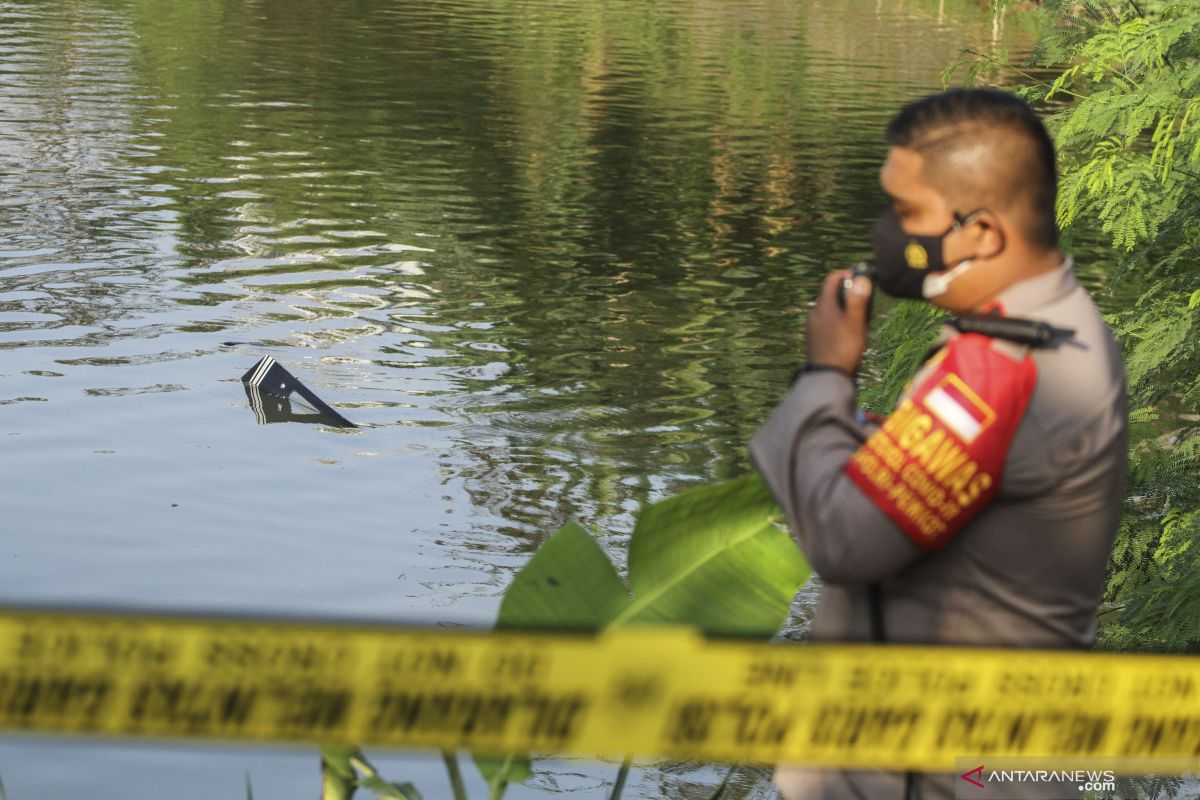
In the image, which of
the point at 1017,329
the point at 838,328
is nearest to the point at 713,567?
the point at 838,328

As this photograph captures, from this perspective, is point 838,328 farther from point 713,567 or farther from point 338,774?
point 338,774

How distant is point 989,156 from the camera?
2596 millimetres

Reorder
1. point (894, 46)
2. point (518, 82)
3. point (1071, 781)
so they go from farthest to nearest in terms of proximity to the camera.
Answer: point (894, 46), point (518, 82), point (1071, 781)

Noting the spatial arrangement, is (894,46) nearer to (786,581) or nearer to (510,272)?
(510,272)

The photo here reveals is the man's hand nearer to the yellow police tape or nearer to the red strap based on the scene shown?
the red strap

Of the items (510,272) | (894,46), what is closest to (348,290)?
(510,272)

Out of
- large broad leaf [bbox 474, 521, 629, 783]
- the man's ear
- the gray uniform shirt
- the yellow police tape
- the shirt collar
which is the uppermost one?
the man's ear

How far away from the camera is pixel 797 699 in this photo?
255cm

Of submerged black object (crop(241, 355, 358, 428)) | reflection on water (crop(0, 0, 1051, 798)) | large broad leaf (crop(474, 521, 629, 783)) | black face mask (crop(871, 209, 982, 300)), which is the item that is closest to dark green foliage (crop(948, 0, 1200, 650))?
reflection on water (crop(0, 0, 1051, 798))

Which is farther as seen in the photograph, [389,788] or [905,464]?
[389,788]

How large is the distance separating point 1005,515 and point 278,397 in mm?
10068

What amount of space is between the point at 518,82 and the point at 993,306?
30973mm

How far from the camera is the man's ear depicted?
260 centimetres

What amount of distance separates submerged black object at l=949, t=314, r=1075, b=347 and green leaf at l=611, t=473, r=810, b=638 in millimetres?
1132
